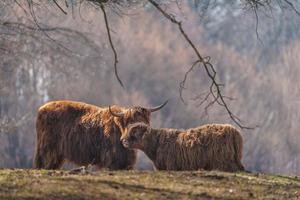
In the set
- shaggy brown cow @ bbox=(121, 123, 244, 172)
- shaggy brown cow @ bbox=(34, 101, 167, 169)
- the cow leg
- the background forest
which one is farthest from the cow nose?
the background forest

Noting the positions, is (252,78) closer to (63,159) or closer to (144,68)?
(144,68)

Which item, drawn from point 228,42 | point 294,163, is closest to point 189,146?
point 294,163

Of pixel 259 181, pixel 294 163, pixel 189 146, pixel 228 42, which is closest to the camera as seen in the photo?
pixel 259 181

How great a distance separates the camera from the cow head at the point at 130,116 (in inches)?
680

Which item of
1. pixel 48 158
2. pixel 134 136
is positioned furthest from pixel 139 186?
pixel 48 158

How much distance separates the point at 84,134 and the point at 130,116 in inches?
36.6

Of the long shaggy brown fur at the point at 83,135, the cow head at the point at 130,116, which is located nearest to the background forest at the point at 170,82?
the long shaggy brown fur at the point at 83,135

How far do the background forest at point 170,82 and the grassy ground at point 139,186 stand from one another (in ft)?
105

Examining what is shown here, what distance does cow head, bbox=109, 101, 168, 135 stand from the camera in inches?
680

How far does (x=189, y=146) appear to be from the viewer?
16.5 m

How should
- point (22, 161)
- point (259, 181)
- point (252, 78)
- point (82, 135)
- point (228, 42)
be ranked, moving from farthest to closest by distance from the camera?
point (228, 42) < point (252, 78) < point (22, 161) < point (82, 135) < point (259, 181)

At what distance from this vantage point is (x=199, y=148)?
53.9 feet

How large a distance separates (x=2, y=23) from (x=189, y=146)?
9.62 metres

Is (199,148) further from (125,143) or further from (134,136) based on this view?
(125,143)
